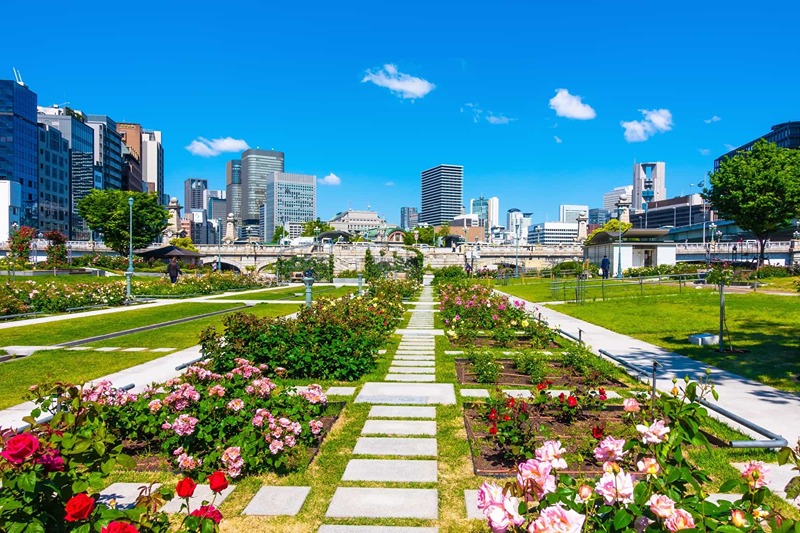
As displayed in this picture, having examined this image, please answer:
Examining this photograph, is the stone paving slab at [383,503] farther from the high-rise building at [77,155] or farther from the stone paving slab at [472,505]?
the high-rise building at [77,155]

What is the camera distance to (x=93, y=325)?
1645 cm

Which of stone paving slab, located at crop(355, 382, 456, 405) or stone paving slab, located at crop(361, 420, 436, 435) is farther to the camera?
stone paving slab, located at crop(355, 382, 456, 405)

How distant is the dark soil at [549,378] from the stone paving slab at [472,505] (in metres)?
4.21

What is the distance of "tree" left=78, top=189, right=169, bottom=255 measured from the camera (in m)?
70.0

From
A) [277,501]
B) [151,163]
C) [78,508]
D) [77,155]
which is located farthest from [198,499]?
[151,163]

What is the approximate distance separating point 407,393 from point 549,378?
9.48ft

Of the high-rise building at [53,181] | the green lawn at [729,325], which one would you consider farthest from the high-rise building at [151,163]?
the green lawn at [729,325]

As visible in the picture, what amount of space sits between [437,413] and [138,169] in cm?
16457

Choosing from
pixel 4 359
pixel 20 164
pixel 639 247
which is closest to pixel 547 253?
pixel 639 247

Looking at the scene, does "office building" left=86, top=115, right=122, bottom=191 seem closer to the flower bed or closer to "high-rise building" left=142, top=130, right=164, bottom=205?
Answer: "high-rise building" left=142, top=130, right=164, bottom=205

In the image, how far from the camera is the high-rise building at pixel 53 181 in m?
94.4

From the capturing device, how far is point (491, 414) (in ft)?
18.4

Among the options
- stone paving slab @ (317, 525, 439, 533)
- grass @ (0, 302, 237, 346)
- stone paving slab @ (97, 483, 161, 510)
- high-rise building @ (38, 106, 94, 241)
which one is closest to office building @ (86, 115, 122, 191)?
high-rise building @ (38, 106, 94, 241)

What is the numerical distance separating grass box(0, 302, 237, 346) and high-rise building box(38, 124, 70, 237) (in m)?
88.1
